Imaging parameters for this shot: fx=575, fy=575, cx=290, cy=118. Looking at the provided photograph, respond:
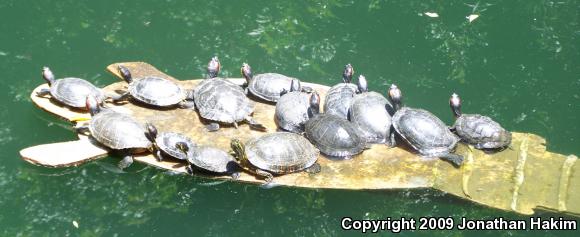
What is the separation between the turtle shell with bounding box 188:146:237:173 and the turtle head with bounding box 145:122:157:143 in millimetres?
516

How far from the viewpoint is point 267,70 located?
8.55 m

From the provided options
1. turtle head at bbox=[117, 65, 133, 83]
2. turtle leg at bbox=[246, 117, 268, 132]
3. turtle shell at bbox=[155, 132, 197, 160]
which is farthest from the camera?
turtle head at bbox=[117, 65, 133, 83]

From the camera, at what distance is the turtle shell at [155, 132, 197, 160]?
6348 millimetres

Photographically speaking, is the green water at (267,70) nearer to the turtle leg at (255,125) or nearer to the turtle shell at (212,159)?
the turtle shell at (212,159)

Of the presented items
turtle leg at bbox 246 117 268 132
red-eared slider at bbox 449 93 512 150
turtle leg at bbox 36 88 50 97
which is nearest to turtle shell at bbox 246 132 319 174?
turtle leg at bbox 246 117 268 132

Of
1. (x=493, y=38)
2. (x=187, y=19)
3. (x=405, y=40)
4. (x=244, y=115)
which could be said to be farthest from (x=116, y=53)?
(x=493, y=38)

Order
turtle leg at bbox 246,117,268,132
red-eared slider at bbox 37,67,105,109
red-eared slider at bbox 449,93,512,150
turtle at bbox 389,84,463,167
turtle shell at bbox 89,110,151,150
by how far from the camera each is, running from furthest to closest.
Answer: red-eared slider at bbox 37,67,105,109
turtle leg at bbox 246,117,268,132
red-eared slider at bbox 449,93,512,150
turtle at bbox 389,84,463,167
turtle shell at bbox 89,110,151,150

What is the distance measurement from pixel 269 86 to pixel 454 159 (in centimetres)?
248

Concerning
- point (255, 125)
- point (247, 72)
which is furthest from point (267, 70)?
point (255, 125)

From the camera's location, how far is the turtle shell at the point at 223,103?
273 inches

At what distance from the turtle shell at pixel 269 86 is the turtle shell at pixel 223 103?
0.85ft

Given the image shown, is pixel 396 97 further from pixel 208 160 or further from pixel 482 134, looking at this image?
pixel 208 160

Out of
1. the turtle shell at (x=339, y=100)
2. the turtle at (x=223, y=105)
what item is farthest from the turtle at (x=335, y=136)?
the turtle at (x=223, y=105)

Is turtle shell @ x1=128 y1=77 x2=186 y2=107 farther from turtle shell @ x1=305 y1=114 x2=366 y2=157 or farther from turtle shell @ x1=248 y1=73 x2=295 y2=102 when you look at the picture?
turtle shell @ x1=305 y1=114 x2=366 y2=157
